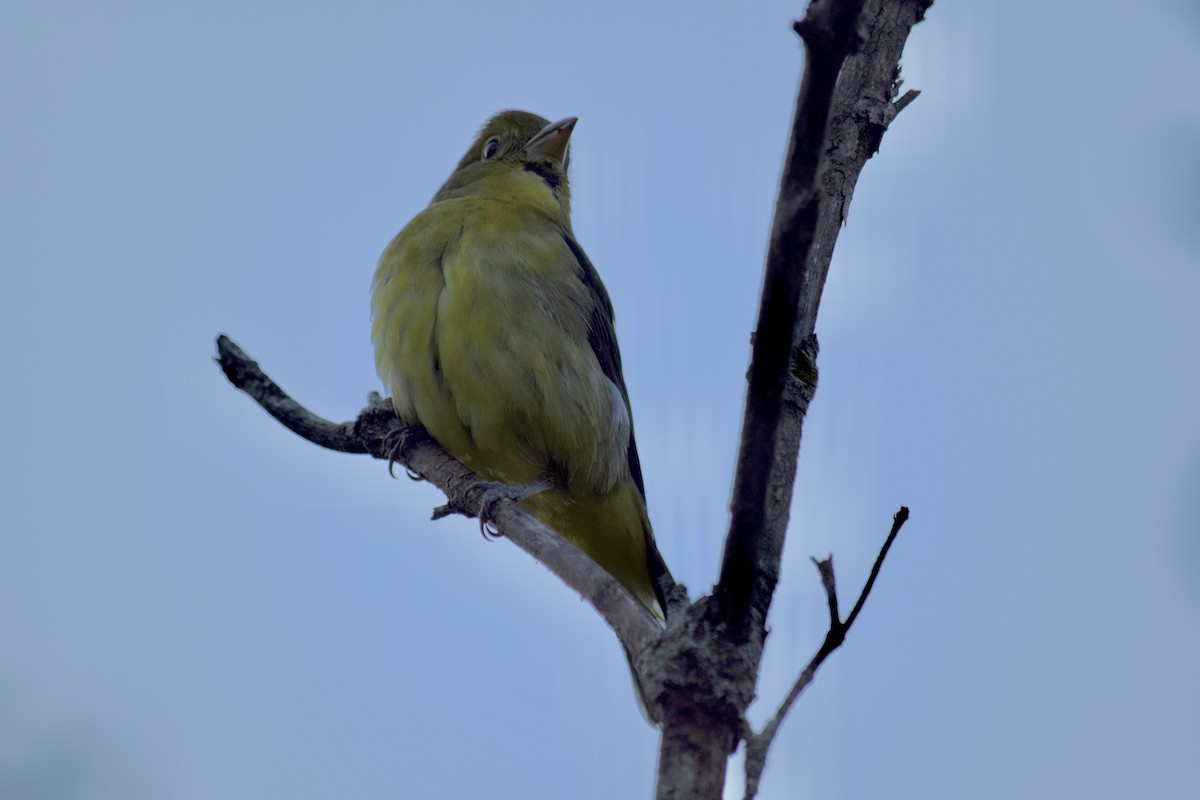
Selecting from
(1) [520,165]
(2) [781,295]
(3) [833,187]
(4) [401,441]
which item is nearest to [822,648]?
(2) [781,295]

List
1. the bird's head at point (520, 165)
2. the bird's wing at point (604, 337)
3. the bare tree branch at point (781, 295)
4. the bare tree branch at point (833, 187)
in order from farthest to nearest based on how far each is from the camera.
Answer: the bird's head at point (520, 165) < the bird's wing at point (604, 337) < the bare tree branch at point (833, 187) < the bare tree branch at point (781, 295)

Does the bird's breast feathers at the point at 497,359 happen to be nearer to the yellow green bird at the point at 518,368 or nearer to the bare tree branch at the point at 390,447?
the yellow green bird at the point at 518,368

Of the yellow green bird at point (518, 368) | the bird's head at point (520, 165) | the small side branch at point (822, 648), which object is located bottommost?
the small side branch at point (822, 648)

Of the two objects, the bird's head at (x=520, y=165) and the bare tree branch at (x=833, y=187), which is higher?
the bird's head at (x=520, y=165)

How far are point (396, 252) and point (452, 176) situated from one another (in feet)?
6.01

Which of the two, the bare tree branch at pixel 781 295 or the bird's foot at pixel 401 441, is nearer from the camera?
the bare tree branch at pixel 781 295

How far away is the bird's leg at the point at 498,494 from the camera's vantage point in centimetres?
464

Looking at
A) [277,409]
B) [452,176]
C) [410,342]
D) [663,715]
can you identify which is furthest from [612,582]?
[452,176]

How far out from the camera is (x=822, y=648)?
2691 millimetres

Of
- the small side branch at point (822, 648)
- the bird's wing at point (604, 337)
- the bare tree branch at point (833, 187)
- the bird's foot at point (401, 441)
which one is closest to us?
the small side branch at point (822, 648)

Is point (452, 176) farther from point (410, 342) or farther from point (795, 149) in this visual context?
point (795, 149)

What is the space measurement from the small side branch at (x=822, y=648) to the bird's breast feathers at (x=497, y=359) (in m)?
2.97

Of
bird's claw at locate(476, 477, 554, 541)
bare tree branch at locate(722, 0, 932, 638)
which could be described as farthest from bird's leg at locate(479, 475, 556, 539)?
bare tree branch at locate(722, 0, 932, 638)

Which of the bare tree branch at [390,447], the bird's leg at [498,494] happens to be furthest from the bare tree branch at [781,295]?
the bird's leg at [498,494]
